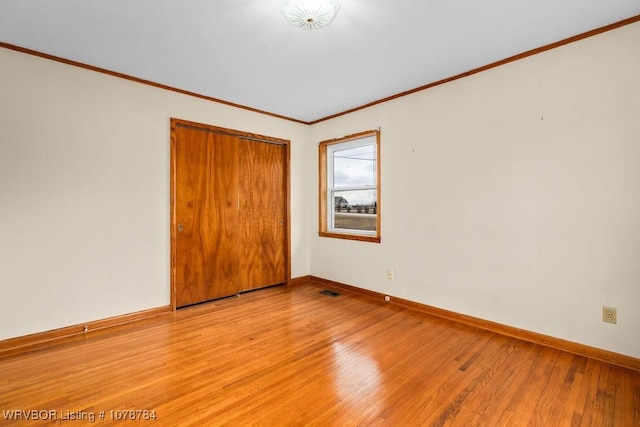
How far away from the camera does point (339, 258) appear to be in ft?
14.3

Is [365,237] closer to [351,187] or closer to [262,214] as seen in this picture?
[351,187]

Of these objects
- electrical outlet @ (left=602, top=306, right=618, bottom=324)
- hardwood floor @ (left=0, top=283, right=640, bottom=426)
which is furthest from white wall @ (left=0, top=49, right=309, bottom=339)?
electrical outlet @ (left=602, top=306, right=618, bottom=324)

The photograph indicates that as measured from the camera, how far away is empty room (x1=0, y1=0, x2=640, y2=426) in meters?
1.99

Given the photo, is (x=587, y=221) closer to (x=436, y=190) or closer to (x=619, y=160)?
(x=619, y=160)

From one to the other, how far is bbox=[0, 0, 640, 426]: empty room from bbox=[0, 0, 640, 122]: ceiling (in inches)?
0.9

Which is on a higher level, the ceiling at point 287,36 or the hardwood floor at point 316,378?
the ceiling at point 287,36

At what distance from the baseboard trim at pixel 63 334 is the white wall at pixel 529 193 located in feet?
9.31

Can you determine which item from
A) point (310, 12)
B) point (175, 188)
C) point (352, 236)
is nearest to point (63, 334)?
point (175, 188)

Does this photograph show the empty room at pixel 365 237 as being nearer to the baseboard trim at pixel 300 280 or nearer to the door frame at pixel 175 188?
the door frame at pixel 175 188

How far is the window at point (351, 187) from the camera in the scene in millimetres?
4047

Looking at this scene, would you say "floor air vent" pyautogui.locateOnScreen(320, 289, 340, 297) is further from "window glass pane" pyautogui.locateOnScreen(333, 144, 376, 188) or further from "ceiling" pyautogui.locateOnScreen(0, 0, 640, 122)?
"ceiling" pyautogui.locateOnScreen(0, 0, 640, 122)

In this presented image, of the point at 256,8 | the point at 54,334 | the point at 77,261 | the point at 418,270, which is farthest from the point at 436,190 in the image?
the point at 54,334

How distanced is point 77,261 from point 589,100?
14.9 ft

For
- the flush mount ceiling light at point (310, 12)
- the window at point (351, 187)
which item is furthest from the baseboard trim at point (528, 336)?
the flush mount ceiling light at point (310, 12)
